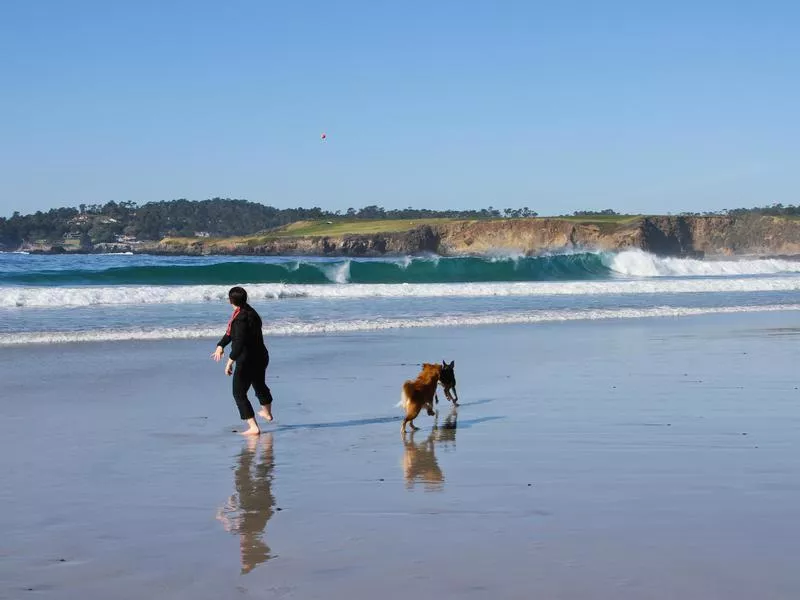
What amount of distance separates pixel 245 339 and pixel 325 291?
23.7 meters

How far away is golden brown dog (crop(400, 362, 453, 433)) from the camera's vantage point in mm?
8906

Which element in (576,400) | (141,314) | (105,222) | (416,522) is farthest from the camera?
(105,222)

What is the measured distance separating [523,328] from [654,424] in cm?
1103

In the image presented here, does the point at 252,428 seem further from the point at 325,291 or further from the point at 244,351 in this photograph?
the point at 325,291

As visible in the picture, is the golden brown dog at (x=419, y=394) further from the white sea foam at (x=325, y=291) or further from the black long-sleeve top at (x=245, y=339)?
the white sea foam at (x=325, y=291)

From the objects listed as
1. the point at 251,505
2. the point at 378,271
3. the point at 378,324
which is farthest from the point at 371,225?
the point at 251,505

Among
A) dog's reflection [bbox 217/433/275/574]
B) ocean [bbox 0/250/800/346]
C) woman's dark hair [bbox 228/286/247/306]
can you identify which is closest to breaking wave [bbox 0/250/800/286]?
ocean [bbox 0/250/800/346]

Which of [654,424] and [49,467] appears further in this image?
[654,424]

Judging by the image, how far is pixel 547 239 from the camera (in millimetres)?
126125

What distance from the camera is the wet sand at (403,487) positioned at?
4.81 metres

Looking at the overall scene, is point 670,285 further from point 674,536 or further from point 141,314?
point 674,536

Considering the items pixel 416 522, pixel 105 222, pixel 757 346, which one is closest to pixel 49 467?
pixel 416 522

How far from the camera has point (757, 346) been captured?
16.0 meters

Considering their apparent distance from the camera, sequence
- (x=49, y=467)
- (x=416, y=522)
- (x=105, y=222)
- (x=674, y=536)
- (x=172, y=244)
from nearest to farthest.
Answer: (x=674, y=536) < (x=416, y=522) < (x=49, y=467) < (x=172, y=244) < (x=105, y=222)
